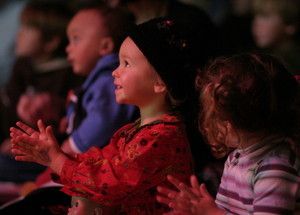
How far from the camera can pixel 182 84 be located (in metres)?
1.81

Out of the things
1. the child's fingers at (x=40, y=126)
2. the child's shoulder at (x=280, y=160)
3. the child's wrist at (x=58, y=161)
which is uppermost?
the child's fingers at (x=40, y=126)

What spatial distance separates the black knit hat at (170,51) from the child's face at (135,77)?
23 millimetres

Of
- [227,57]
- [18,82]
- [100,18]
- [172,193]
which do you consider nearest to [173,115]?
[227,57]

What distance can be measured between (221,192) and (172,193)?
0.20m

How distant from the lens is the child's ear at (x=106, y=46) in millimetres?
2359

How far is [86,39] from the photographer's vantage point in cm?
238

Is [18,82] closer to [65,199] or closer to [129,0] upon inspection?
[129,0]

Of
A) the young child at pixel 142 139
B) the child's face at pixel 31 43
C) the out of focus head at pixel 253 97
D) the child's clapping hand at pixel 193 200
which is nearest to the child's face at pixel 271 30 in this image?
the child's face at pixel 31 43

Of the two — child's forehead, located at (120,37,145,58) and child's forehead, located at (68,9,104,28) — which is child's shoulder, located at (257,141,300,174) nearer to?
child's forehead, located at (120,37,145,58)

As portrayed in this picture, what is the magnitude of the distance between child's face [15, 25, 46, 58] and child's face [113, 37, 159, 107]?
1484 mm

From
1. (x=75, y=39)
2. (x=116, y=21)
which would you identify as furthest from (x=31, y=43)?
(x=116, y=21)

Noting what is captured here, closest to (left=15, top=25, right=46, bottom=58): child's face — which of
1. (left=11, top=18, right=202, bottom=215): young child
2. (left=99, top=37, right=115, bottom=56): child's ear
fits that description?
(left=99, top=37, right=115, bottom=56): child's ear

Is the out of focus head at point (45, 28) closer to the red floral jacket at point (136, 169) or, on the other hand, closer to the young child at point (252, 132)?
the red floral jacket at point (136, 169)

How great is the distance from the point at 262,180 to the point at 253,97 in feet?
0.57
